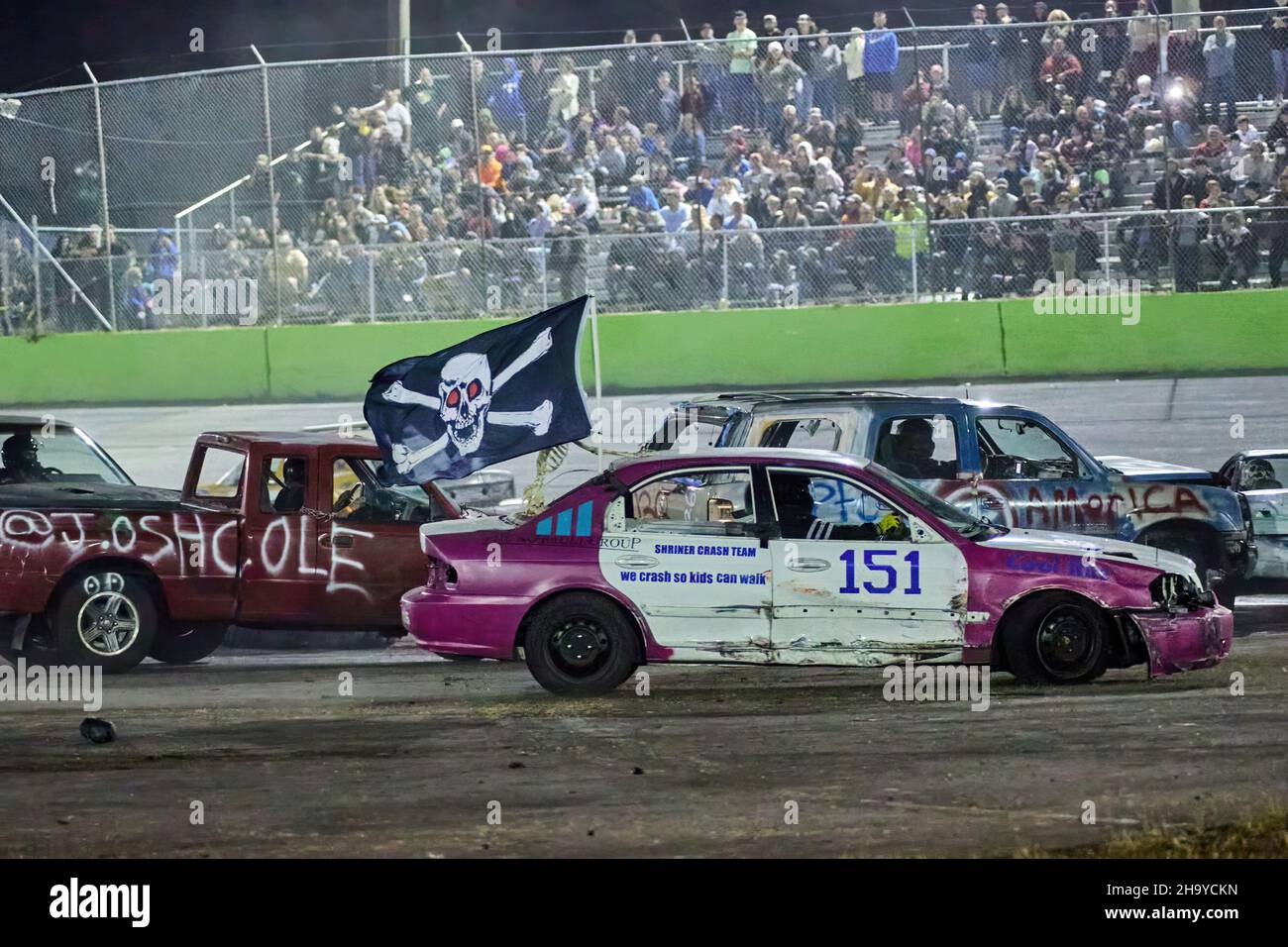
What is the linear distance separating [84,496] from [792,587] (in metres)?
4.95

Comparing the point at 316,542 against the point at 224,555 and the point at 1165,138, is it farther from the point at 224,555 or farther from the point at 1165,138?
the point at 1165,138

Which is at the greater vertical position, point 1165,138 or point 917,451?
point 1165,138

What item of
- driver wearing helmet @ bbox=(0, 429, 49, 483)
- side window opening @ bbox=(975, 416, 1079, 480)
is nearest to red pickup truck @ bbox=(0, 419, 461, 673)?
driver wearing helmet @ bbox=(0, 429, 49, 483)

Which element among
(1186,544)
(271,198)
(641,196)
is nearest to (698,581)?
(1186,544)

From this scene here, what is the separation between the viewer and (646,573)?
998cm

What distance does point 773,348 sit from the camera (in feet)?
73.8

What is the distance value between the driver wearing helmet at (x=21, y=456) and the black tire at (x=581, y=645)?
4.70 m

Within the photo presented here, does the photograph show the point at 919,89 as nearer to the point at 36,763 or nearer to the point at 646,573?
the point at 646,573

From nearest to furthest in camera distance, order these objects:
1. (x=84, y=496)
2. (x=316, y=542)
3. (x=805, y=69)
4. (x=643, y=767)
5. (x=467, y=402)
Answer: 1. (x=643, y=767)
2. (x=316, y=542)
3. (x=467, y=402)
4. (x=84, y=496)
5. (x=805, y=69)

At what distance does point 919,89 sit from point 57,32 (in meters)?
17.0
